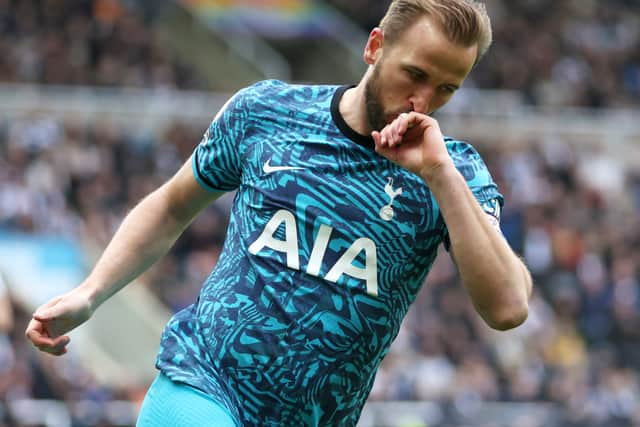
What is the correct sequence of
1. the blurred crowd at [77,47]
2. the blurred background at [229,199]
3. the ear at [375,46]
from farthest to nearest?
the blurred crowd at [77,47] → the blurred background at [229,199] → the ear at [375,46]

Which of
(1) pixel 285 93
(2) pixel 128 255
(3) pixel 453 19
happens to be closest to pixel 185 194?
(2) pixel 128 255

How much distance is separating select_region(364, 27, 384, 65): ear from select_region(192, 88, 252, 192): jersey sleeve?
0.38 metres

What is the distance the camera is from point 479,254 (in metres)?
3.35

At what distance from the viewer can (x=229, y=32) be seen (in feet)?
78.3

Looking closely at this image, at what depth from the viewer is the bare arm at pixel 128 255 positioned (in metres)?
3.81

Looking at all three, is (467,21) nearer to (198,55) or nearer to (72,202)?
(72,202)

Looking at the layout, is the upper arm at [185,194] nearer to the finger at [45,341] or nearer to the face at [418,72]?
the finger at [45,341]

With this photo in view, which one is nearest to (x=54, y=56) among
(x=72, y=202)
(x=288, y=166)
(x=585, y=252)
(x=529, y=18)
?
(x=72, y=202)

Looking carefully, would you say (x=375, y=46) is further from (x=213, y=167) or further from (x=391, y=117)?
(x=213, y=167)

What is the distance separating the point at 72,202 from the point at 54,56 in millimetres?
4197

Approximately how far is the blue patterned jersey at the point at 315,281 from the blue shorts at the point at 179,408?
33mm

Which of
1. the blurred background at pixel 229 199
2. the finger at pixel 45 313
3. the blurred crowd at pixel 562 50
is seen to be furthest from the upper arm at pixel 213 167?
the blurred crowd at pixel 562 50

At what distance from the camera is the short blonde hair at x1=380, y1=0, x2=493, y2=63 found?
3.53 metres

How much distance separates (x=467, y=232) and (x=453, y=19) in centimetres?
56
